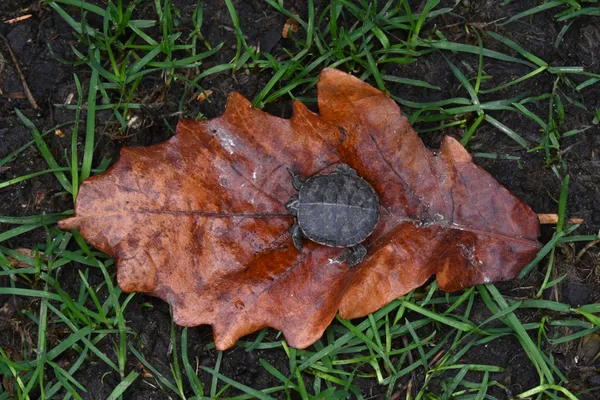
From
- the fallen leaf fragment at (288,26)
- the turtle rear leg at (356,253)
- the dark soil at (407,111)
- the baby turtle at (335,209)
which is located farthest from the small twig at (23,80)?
the turtle rear leg at (356,253)

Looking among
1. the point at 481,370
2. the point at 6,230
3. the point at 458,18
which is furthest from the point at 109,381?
the point at 458,18

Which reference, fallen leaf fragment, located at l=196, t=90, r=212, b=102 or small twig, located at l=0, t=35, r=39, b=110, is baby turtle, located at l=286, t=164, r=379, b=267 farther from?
small twig, located at l=0, t=35, r=39, b=110

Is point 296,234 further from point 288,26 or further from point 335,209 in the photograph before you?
point 288,26

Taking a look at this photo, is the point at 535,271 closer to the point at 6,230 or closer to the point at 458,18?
the point at 458,18

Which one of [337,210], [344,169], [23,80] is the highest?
[23,80]

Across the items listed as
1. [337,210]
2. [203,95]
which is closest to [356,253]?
[337,210]

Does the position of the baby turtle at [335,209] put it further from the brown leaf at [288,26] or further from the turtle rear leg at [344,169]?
the brown leaf at [288,26]
